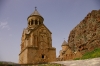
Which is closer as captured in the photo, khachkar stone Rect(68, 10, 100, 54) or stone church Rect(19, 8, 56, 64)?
stone church Rect(19, 8, 56, 64)

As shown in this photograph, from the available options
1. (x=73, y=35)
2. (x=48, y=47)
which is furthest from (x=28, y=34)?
(x=73, y=35)

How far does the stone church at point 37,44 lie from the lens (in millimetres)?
20875

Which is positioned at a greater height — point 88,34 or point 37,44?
A: point 88,34

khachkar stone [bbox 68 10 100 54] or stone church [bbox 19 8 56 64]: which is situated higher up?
khachkar stone [bbox 68 10 100 54]

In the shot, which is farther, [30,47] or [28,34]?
[28,34]

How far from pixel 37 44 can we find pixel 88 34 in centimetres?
4126

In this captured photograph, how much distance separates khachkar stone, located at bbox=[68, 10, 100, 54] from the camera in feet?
179

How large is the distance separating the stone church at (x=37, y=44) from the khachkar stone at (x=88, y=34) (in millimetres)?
33924

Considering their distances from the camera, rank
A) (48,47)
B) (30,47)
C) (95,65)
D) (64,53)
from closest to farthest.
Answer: (95,65)
(30,47)
(48,47)
(64,53)

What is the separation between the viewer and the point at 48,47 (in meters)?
22.4

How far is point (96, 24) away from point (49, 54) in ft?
133

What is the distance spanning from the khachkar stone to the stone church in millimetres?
33924

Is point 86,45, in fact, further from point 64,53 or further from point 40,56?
point 40,56

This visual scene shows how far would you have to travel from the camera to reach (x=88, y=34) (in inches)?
2323
